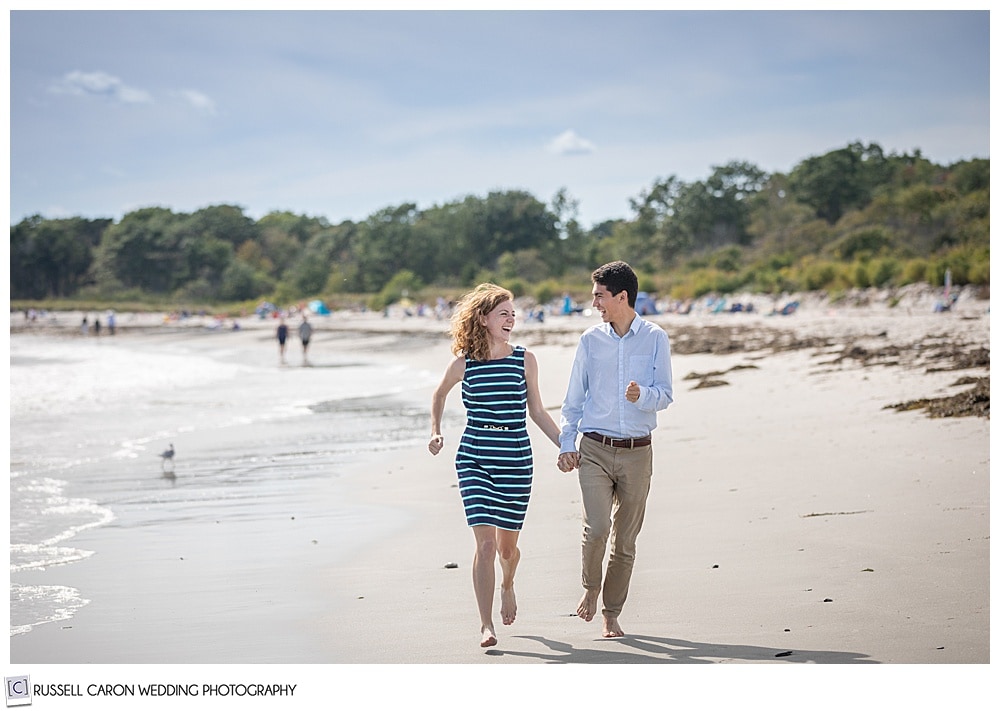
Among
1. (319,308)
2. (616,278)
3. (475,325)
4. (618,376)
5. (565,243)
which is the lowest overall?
(618,376)

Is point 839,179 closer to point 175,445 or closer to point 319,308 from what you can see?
point 319,308

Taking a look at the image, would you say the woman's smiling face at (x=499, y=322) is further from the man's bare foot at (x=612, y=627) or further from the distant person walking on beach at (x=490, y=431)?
the man's bare foot at (x=612, y=627)

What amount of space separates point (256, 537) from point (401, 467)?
260 centimetres

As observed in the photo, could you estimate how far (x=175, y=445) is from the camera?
1028cm

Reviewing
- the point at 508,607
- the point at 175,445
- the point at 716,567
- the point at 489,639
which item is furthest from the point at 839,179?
the point at 489,639

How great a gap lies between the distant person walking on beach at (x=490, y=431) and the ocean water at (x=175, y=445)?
2.06m

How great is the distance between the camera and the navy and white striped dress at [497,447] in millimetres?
4059

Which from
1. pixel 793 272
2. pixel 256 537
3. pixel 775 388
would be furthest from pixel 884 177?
pixel 256 537

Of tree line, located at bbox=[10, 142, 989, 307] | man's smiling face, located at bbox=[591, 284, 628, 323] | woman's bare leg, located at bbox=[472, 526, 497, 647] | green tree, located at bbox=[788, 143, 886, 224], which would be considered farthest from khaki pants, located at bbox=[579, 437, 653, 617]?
green tree, located at bbox=[788, 143, 886, 224]

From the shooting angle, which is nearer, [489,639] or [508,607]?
[489,639]

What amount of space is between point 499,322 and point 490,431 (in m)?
0.43
